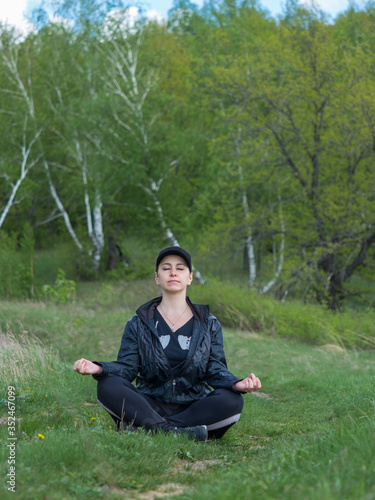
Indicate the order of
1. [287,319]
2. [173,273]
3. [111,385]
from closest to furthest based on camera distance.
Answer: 1. [111,385]
2. [173,273]
3. [287,319]

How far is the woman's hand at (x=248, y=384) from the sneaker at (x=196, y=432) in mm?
390

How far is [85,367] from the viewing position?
13.7ft

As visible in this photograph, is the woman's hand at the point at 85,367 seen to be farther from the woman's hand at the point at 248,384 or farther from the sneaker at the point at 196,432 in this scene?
the woman's hand at the point at 248,384

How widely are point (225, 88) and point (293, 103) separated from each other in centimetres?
257

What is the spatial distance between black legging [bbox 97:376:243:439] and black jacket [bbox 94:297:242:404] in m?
0.08

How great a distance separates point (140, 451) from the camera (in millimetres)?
3670

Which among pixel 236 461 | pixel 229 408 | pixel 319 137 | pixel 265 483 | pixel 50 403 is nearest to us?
pixel 265 483

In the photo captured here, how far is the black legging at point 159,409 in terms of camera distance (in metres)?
4.33

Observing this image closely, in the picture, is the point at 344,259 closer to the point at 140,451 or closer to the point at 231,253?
the point at 231,253

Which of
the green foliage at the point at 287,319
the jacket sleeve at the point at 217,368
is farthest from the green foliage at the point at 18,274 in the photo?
the jacket sleeve at the point at 217,368

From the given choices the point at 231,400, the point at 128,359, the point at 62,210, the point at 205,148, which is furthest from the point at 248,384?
the point at 62,210

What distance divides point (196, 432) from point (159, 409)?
0.37m

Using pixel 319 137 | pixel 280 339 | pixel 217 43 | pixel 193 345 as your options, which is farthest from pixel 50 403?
pixel 217 43

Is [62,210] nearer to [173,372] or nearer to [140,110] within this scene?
[140,110]
